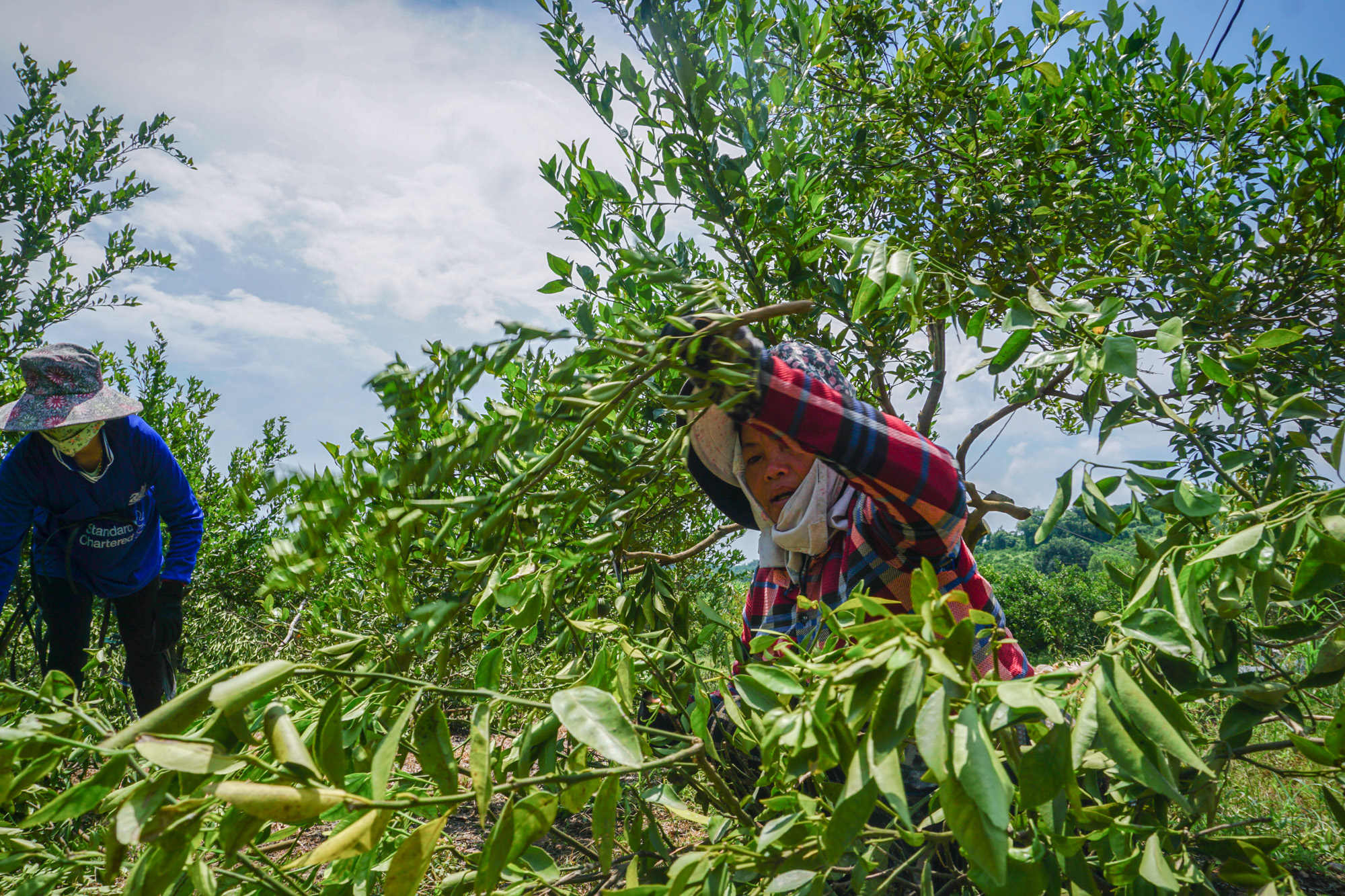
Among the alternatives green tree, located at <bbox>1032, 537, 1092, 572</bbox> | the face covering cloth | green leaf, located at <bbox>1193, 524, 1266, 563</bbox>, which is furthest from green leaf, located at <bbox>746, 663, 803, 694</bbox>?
green tree, located at <bbox>1032, 537, 1092, 572</bbox>

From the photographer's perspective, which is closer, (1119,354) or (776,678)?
(776,678)

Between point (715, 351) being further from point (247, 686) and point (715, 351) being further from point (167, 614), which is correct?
point (167, 614)

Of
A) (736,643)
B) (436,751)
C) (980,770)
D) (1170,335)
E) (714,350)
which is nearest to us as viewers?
(980,770)

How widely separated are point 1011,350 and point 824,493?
89 centimetres

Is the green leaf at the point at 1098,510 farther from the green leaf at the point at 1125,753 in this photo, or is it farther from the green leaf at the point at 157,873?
the green leaf at the point at 157,873

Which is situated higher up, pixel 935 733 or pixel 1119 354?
pixel 1119 354

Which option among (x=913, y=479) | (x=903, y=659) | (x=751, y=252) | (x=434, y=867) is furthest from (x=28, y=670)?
(x=903, y=659)

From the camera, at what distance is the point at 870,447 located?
1215 mm

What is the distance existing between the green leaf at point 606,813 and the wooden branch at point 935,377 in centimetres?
210

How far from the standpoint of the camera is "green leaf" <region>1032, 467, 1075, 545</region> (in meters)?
0.72

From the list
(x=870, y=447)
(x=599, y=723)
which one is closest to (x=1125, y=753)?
(x=599, y=723)

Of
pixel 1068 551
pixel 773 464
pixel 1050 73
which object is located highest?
pixel 1068 551

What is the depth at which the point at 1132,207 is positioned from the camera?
194 cm

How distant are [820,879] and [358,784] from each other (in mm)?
518
